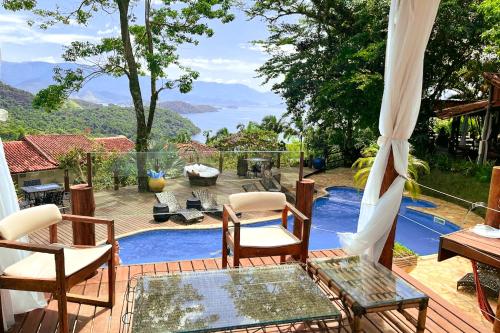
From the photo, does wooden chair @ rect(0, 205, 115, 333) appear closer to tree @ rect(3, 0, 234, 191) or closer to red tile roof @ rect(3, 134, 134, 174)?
tree @ rect(3, 0, 234, 191)

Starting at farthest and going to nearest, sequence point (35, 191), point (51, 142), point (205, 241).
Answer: point (51, 142), point (35, 191), point (205, 241)

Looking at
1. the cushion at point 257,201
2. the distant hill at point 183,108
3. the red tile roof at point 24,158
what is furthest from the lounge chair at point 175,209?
the distant hill at point 183,108

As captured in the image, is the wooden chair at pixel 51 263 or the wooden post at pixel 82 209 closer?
the wooden chair at pixel 51 263

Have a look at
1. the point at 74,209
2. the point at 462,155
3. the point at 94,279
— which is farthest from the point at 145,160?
the point at 462,155

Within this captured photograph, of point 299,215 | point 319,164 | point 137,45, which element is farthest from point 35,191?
point 319,164

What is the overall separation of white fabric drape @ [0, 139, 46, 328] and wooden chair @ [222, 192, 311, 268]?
1491 mm

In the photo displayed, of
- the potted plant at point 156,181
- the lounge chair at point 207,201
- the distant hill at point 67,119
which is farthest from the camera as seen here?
the distant hill at point 67,119

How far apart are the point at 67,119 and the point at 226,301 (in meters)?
28.5

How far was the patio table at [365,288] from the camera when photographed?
2.27 meters

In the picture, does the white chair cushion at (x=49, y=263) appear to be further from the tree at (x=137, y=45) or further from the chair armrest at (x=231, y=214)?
the tree at (x=137, y=45)

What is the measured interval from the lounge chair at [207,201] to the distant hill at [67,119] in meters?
15.4

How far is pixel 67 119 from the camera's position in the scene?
2709 cm

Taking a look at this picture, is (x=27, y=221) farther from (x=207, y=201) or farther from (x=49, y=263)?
(x=207, y=201)

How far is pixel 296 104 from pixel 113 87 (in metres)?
97.9
